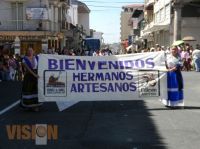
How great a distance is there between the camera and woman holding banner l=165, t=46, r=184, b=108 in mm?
14906

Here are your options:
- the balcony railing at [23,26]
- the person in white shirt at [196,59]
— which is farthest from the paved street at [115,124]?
the balcony railing at [23,26]

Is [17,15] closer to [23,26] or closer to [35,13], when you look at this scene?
[23,26]

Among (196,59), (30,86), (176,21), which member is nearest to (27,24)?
(176,21)

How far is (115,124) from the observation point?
40.4ft

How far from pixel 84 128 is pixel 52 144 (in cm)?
187

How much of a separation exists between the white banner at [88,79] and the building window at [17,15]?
4256cm

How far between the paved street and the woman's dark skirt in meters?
0.31

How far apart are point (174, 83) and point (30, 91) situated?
3715 mm

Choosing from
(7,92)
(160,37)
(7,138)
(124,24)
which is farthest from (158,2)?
(124,24)

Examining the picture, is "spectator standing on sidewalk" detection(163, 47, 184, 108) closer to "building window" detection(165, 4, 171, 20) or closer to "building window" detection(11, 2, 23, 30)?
"building window" detection(11, 2, 23, 30)

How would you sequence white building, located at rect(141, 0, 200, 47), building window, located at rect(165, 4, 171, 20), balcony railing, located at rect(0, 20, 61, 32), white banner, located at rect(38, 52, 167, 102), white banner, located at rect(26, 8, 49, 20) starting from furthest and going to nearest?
building window, located at rect(165, 4, 171, 20), balcony railing, located at rect(0, 20, 61, 32), white banner, located at rect(26, 8, 49, 20), white building, located at rect(141, 0, 200, 47), white banner, located at rect(38, 52, 167, 102)

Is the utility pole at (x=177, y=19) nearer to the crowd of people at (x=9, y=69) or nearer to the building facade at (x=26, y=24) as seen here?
the building facade at (x=26, y=24)

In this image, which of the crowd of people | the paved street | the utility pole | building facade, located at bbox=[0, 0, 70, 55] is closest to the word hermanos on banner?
the paved street

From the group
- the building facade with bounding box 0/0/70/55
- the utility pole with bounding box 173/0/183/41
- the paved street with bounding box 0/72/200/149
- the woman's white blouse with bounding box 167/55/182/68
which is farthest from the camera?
the building facade with bounding box 0/0/70/55
